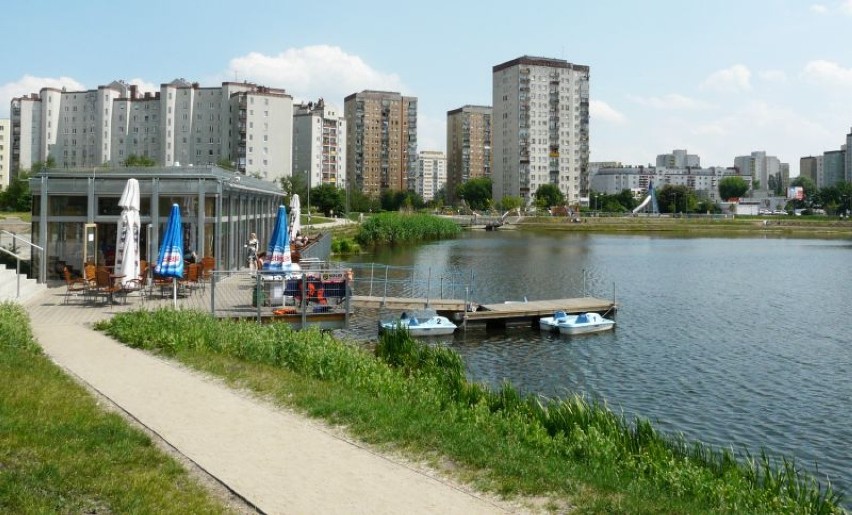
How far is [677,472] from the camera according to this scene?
1054 cm

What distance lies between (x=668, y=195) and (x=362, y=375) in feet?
626

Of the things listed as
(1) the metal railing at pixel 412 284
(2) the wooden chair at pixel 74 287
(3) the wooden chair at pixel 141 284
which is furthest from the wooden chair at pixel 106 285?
(1) the metal railing at pixel 412 284

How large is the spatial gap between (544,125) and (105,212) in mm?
159347

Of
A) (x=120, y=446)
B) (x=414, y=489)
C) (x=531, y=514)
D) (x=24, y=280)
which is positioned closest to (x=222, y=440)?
(x=120, y=446)

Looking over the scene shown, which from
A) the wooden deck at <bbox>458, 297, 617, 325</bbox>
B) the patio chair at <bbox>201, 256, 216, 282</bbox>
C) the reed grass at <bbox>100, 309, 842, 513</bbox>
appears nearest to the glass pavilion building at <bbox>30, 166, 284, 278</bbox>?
the patio chair at <bbox>201, 256, 216, 282</bbox>

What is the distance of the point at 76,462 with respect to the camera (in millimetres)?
8734

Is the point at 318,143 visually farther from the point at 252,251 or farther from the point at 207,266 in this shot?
the point at 207,266

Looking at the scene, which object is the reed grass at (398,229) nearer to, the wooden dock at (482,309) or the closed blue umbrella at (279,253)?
the wooden dock at (482,309)

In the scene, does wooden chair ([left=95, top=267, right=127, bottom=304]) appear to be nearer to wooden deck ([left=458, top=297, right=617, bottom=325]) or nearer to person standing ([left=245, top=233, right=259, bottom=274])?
person standing ([left=245, top=233, right=259, bottom=274])

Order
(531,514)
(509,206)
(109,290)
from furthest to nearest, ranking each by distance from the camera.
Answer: (509,206), (109,290), (531,514)

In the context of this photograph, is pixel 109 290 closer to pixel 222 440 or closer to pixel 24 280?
pixel 24 280

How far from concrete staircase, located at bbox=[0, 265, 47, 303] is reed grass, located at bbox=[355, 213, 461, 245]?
58268 millimetres

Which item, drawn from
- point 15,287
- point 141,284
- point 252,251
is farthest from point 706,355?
point 15,287

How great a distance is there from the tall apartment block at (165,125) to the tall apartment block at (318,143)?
15.9 meters
